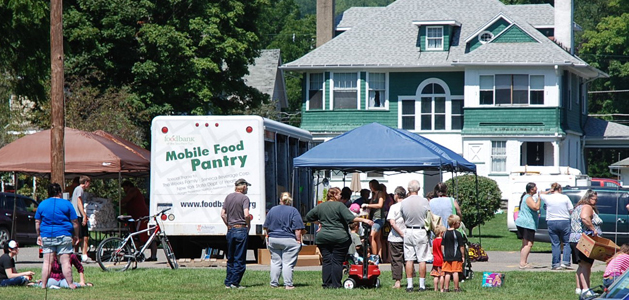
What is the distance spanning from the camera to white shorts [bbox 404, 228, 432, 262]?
51.7 ft

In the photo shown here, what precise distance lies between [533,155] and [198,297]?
30.8 meters

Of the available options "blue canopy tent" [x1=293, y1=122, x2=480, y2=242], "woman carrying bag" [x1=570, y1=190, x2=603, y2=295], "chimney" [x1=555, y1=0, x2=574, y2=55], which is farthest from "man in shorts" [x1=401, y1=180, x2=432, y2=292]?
"chimney" [x1=555, y1=0, x2=574, y2=55]

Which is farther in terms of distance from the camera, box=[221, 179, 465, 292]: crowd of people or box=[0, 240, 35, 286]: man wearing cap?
box=[0, 240, 35, 286]: man wearing cap

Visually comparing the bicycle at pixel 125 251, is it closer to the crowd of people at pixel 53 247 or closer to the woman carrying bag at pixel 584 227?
the crowd of people at pixel 53 247

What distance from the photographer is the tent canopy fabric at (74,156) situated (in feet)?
73.4

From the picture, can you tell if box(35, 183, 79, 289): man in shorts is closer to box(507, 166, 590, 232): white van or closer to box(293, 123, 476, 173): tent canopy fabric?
box(293, 123, 476, 173): tent canopy fabric

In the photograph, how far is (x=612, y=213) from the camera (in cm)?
2369

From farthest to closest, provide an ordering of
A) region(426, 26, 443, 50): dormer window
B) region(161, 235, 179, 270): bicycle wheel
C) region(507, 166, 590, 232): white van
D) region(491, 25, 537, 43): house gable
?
region(426, 26, 443, 50): dormer window
region(491, 25, 537, 43): house gable
region(507, 166, 590, 232): white van
region(161, 235, 179, 270): bicycle wheel

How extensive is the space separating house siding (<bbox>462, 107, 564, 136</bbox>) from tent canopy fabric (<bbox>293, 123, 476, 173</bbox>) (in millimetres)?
21066

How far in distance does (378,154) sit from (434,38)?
2464cm

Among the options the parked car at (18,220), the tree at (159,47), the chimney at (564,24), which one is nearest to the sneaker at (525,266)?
the parked car at (18,220)

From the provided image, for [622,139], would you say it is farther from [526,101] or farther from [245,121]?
[245,121]

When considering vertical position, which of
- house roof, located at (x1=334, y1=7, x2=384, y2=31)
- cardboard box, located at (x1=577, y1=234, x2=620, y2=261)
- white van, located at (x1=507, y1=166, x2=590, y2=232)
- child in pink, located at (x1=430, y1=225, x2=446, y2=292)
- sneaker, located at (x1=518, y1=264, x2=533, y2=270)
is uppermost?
house roof, located at (x1=334, y1=7, x2=384, y2=31)

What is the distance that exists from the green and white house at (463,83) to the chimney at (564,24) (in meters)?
0.05
